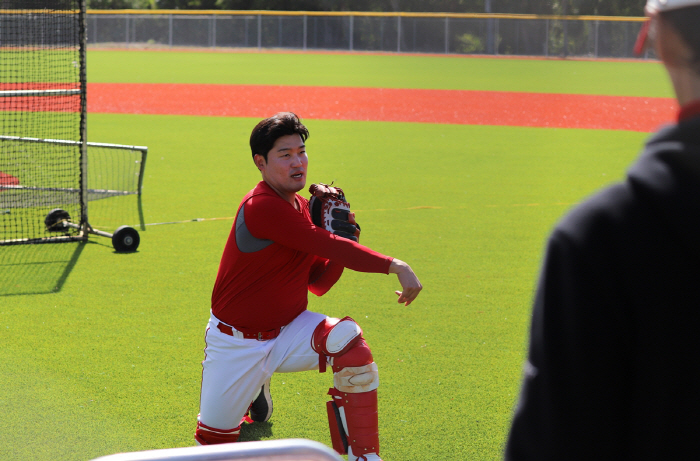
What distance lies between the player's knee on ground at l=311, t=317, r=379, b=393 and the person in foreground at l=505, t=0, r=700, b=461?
2.43 m

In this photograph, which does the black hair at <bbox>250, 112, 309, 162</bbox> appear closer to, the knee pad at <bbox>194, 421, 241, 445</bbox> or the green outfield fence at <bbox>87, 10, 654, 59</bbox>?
the knee pad at <bbox>194, 421, 241, 445</bbox>

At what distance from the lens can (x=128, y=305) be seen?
675 cm

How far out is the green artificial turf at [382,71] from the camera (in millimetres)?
31808

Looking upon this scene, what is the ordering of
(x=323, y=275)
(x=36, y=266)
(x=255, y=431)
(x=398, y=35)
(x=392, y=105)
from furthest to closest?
(x=398, y=35), (x=392, y=105), (x=36, y=266), (x=255, y=431), (x=323, y=275)

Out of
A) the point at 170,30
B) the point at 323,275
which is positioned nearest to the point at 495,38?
the point at 170,30

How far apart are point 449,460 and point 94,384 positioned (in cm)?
239

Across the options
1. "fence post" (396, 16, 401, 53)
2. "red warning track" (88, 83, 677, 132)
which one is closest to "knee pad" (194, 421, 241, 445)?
"red warning track" (88, 83, 677, 132)

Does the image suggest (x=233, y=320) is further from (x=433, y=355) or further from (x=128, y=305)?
(x=128, y=305)

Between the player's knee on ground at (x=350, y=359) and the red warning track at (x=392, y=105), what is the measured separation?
18084 millimetres

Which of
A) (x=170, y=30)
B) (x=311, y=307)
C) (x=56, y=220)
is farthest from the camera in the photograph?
(x=170, y=30)

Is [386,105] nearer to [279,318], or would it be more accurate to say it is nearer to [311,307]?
[311,307]

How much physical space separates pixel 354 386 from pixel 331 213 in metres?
0.90

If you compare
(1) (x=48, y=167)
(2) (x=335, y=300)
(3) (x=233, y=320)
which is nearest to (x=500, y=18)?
(1) (x=48, y=167)

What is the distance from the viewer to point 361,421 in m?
3.82
